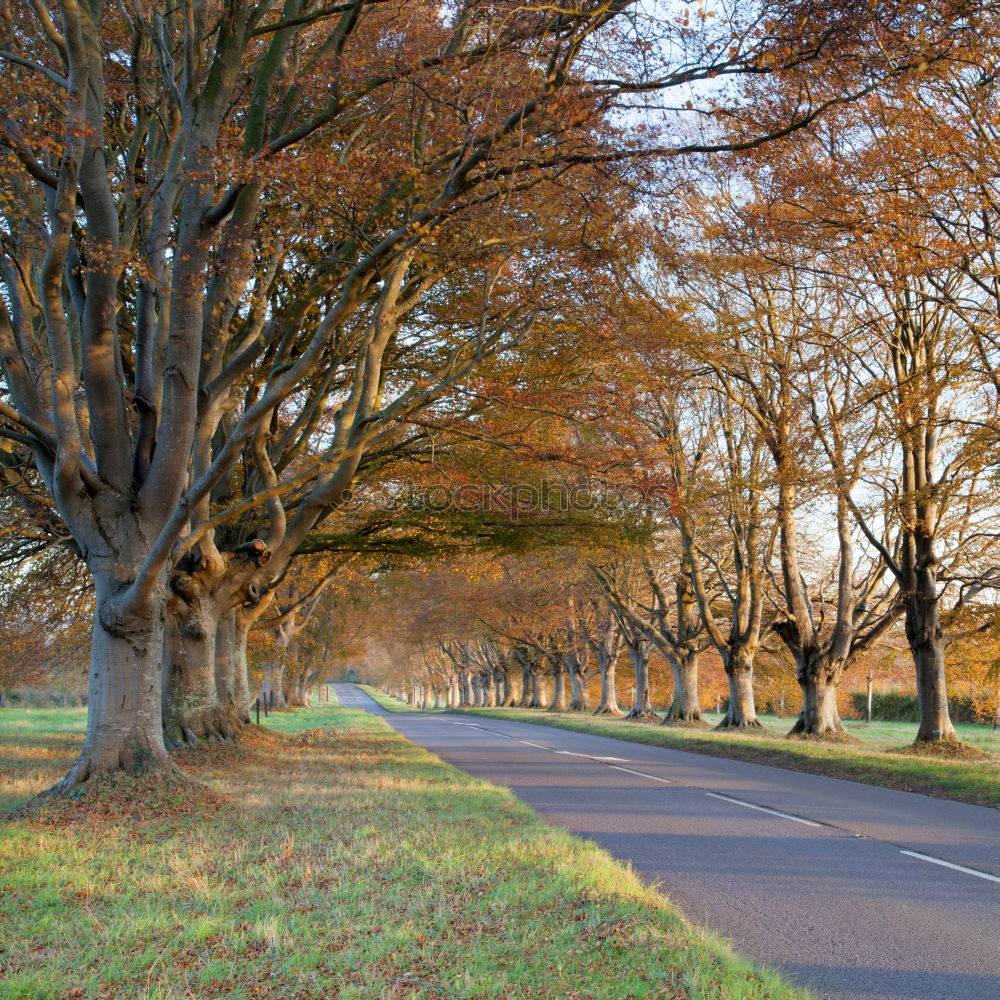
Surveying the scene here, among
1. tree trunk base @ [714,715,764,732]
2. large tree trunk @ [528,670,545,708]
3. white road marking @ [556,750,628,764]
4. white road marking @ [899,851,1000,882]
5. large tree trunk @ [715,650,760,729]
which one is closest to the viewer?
white road marking @ [899,851,1000,882]

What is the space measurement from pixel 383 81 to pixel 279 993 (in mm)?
8948

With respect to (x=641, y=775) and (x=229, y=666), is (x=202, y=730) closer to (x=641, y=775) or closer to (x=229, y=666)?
(x=229, y=666)

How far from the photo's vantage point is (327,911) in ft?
17.5

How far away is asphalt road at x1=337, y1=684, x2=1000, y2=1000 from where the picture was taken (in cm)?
497

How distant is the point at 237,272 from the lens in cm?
1059

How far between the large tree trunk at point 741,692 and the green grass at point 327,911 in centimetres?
2185

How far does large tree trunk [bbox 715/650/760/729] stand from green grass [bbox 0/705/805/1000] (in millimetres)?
21852

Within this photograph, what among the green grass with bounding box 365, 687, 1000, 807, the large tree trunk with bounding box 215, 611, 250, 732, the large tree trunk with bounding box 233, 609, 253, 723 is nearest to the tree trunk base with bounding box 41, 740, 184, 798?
the large tree trunk with bounding box 215, 611, 250, 732

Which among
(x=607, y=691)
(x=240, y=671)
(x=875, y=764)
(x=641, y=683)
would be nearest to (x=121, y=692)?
(x=240, y=671)

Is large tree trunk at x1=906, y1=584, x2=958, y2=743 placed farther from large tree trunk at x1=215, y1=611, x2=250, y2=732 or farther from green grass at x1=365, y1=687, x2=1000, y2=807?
large tree trunk at x1=215, y1=611, x2=250, y2=732

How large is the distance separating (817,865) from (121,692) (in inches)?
309

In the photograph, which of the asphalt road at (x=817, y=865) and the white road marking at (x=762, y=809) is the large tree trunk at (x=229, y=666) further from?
the white road marking at (x=762, y=809)

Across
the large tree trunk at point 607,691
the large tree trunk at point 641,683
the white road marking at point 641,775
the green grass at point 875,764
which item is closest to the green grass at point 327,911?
the white road marking at point 641,775

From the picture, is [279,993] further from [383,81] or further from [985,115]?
[985,115]
